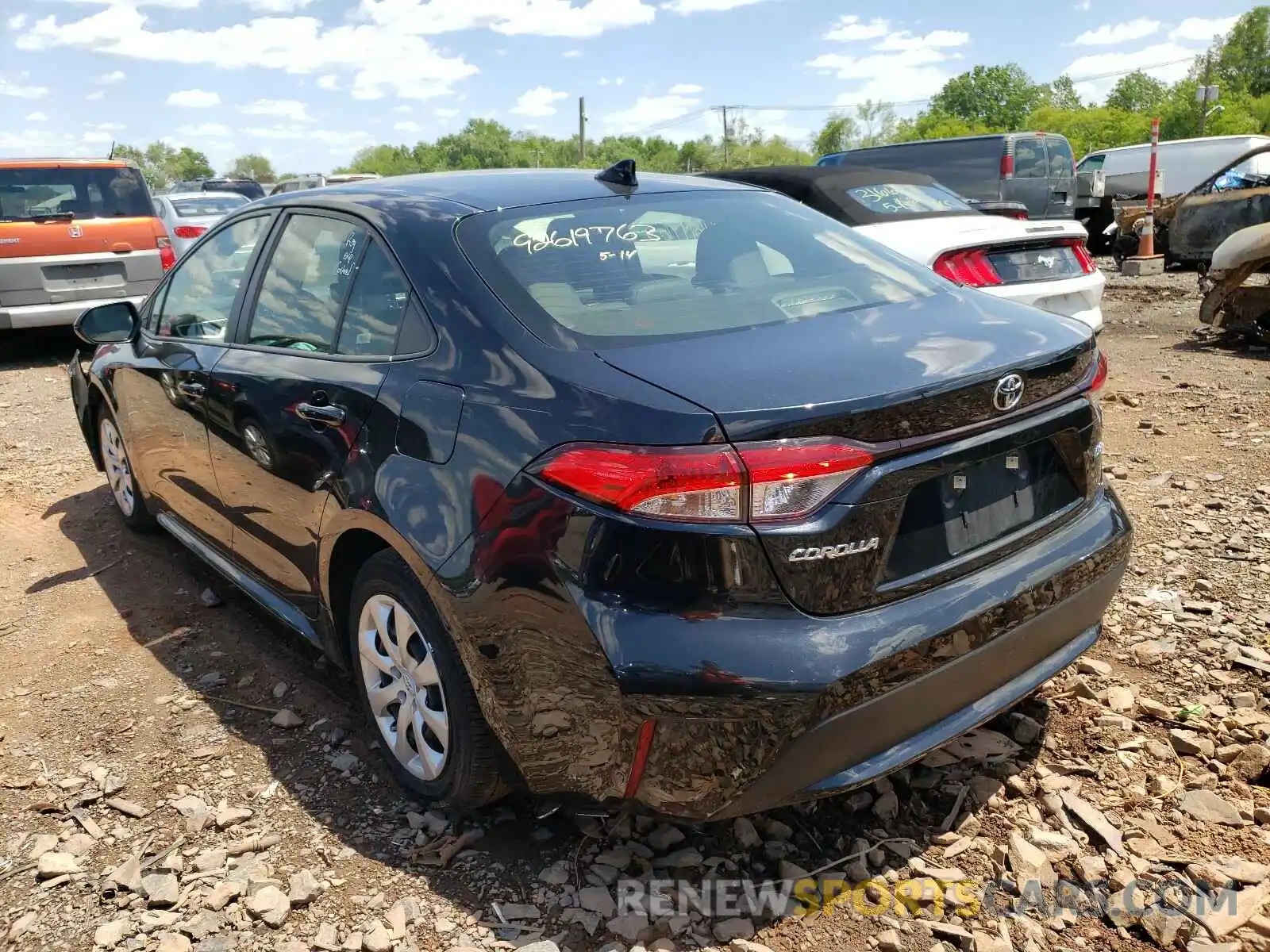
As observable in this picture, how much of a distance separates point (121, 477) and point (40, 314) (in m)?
5.67

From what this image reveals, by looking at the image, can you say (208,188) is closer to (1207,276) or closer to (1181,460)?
(1207,276)

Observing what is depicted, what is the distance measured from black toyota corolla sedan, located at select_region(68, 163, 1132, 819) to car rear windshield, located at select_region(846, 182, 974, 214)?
12.2ft

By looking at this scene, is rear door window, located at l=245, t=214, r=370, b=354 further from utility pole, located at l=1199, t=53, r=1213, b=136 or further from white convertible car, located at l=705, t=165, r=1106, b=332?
utility pole, located at l=1199, t=53, r=1213, b=136

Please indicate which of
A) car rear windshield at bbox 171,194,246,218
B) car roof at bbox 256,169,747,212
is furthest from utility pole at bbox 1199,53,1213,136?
car roof at bbox 256,169,747,212

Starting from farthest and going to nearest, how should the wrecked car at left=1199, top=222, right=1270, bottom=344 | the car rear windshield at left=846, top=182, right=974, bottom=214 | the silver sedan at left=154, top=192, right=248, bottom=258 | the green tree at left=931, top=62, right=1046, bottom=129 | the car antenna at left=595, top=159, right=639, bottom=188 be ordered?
the green tree at left=931, top=62, right=1046, bottom=129
the silver sedan at left=154, top=192, right=248, bottom=258
the wrecked car at left=1199, top=222, right=1270, bottom=344
the car rear windshield at left=846, top=182, right=974, bottom=214
the car antenna at left=595, top=159, right=639, bottom=188

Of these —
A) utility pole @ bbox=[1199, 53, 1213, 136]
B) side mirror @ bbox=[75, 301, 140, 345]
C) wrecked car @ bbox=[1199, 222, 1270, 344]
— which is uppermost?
utility pole @ bbox=[1199, 53, 1213, 136]

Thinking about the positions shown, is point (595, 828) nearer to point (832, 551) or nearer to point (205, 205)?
point (832, 551)

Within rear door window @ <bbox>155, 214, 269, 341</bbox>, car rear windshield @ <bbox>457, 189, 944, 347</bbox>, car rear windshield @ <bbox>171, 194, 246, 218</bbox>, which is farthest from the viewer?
car rear windshield @ <bbox>171, 194, 246, 218</bbox>

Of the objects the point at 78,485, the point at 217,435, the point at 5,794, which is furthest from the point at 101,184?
the point at 5,794

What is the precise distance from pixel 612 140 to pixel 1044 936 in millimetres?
103590

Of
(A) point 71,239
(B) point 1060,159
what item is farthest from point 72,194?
(B) point 1060,159

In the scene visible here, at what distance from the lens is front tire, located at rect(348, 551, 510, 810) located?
8.09ft

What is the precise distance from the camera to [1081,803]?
263cm

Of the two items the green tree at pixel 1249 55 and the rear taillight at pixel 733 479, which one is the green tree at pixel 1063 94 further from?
the rear taillight at pixel 733 479
